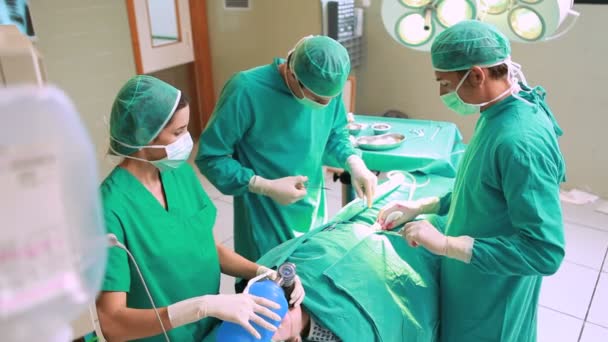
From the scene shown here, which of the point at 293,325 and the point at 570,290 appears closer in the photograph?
the point at 293,325

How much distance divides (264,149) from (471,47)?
2.72 ft

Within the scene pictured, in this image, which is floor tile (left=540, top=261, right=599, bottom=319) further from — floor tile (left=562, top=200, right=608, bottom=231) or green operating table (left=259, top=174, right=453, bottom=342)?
green operating table (left=259, top=174, right=453, bottom=342)

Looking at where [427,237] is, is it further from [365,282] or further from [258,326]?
[258,326]

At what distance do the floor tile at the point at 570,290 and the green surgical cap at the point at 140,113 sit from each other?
2232 mm

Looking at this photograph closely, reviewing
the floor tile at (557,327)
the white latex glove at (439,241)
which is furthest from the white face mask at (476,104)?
the floor tile at (557,327)

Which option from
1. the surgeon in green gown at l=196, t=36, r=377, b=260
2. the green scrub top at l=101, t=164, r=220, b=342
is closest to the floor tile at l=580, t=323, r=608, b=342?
the surgeon in green gown at l=196, t=36, r=377, b=260

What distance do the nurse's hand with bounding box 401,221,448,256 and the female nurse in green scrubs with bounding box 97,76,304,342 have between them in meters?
0.37

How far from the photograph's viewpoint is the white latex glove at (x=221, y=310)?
106cm

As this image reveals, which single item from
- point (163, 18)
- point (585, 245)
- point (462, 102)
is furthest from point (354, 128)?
point (163, 18)

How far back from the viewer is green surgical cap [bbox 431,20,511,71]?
1254 mm

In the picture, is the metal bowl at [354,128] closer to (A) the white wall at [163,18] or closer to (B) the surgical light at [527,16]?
(B) the surgical light at [527,16]

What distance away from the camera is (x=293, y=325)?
1321 millimetres

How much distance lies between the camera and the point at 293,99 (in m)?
1.75

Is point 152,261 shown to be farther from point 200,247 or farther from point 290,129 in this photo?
point 290,129
